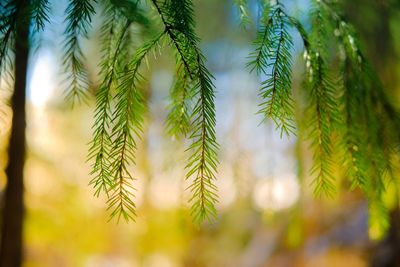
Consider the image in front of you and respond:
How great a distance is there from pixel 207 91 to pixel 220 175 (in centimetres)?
307

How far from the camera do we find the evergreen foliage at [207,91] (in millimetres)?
1012

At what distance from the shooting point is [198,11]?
3.67 m

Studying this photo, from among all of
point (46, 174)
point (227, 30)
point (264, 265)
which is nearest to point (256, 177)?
A: point (227, 30)

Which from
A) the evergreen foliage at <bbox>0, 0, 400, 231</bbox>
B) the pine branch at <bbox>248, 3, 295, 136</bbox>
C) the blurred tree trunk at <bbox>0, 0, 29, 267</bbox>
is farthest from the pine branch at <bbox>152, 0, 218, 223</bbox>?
the blurred tree trunk at <bbox>0, 0, 29, 267</bbox>

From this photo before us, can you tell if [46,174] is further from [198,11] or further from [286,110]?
[286,110]

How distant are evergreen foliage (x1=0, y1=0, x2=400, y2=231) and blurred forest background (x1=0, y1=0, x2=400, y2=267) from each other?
36cm

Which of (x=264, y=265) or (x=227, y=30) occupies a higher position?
(x=227, y=30)

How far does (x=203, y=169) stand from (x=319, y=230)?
216 inches

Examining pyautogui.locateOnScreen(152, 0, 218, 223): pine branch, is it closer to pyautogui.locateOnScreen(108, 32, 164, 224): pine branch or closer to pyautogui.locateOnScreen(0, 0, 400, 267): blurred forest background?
pyautogui.locateOnScreen(108, 32, 164, 224): pine branch

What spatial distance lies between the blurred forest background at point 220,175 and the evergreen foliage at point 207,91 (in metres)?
0.36

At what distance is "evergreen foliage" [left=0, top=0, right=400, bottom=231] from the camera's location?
1.01 m

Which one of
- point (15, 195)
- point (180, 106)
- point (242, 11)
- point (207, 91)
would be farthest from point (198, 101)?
point (15, 195)

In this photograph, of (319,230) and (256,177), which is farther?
(319,230)

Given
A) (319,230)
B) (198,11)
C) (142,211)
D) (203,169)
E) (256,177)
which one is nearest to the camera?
(203,169)
